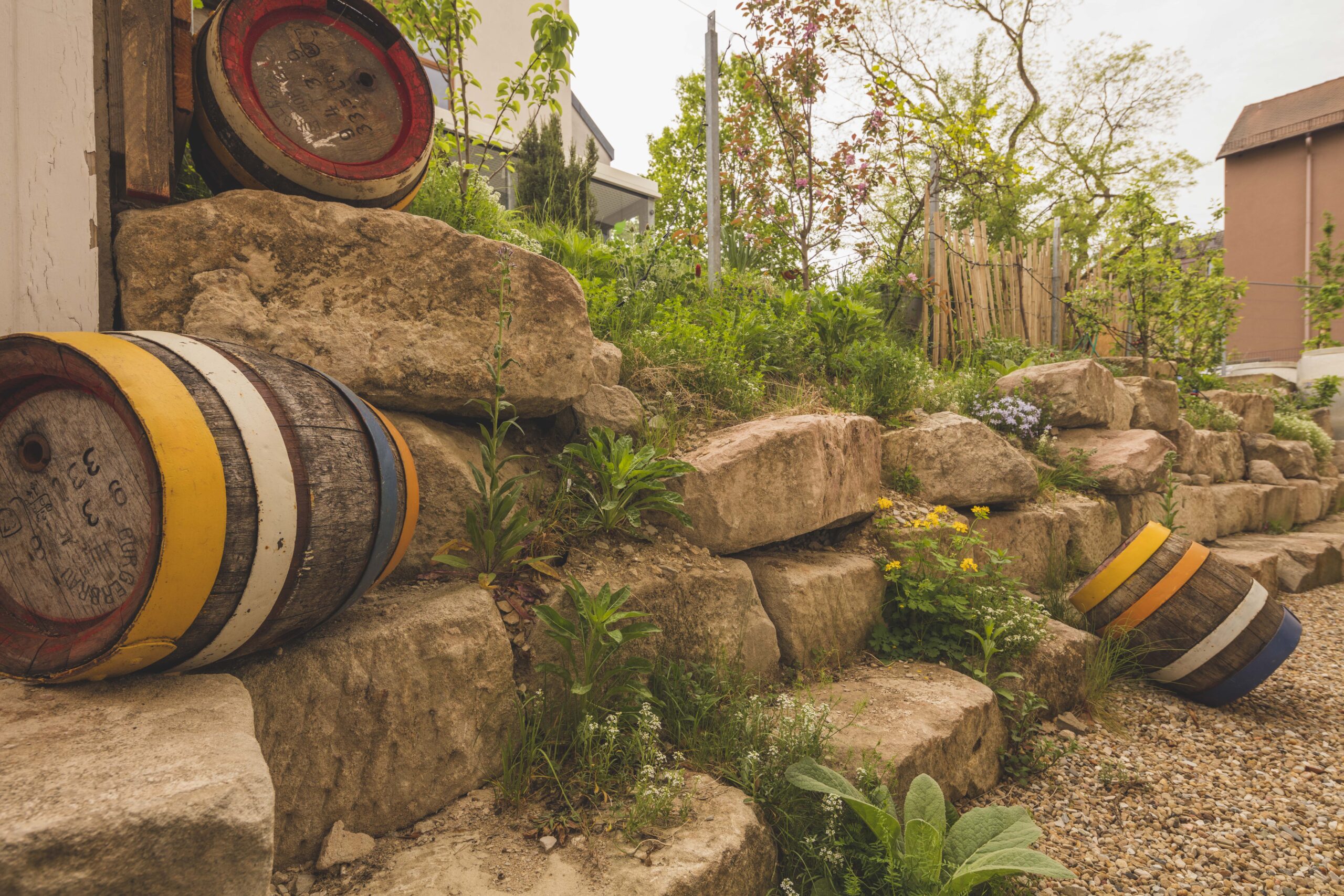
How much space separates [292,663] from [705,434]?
2.01 meters

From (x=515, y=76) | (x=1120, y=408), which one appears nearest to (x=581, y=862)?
(x=1120, y=408)

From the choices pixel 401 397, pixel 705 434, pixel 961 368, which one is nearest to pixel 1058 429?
pixel 961 368

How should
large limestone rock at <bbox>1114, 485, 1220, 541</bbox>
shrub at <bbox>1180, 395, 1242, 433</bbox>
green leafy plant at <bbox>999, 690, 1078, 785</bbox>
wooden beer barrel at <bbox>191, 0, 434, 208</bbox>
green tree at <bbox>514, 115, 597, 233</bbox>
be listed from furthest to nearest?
green tree at <bbox>514, 115, 597, 233</bbox>
shrub at <bbox>1180, 395, 1242, 433</bbox>
large limestone rock at <bbox>1114, 485, 1220, 541</bbox>
green leafy plant at <bbox>999, 690, 1078, 785</bbox>
wooden beer barrel at <bbox>191, 0, 434, 208</bbox>

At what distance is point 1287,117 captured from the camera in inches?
640

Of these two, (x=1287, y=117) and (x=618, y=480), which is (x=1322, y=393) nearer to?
(x=1287, y=117)

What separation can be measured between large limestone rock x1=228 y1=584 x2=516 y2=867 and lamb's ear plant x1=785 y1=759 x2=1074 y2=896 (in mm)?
910

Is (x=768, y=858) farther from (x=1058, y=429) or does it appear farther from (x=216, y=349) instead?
(x=1058, y=429)

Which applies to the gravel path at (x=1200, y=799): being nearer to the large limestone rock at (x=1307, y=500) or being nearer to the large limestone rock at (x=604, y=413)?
the large limestone rock at (x=604, y=413)

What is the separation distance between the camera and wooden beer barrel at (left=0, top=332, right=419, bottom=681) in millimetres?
1162

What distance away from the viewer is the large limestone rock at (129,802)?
835 millimetres

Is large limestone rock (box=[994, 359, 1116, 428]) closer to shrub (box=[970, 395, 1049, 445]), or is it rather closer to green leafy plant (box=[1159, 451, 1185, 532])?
shrub (box=[970, 395, 1049, 445])

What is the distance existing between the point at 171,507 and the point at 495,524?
1061mm

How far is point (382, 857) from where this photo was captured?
62.7 inches

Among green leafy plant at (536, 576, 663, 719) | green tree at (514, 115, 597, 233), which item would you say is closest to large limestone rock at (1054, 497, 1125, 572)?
green leafy plant at (536, 576, 663, 719)
